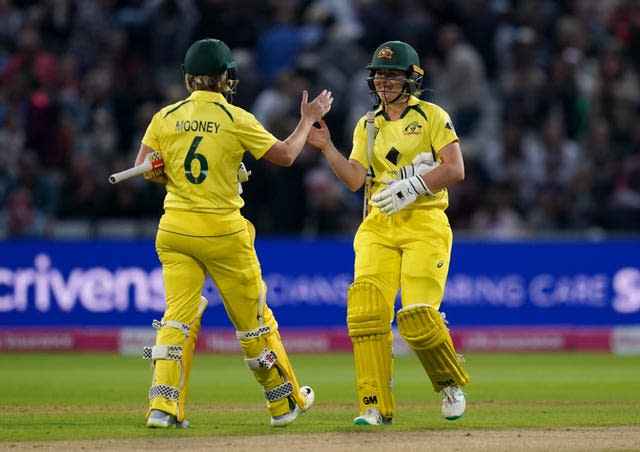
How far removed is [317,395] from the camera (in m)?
9.64

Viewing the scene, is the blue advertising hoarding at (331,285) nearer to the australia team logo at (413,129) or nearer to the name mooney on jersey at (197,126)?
the australia team logo at (413,129)

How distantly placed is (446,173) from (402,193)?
0.91 feet

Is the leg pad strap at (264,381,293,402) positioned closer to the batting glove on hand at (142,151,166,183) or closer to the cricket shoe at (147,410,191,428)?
the cricket shoe at (147,410,191,428)

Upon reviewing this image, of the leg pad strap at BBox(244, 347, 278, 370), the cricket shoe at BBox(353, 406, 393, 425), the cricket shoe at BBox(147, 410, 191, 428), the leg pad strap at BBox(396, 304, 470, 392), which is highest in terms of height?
the leg pad strap at BBox(396, 304, 470, 392)

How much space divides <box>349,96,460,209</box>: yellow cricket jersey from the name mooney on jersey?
920 millimetres

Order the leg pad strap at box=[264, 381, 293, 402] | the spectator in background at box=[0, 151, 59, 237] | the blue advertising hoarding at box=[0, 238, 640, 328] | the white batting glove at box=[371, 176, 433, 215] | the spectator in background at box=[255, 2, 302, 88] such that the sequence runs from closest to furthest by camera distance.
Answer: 1. the white batting glove at box=[371, 176, 433, 215]
2. the leg pad strap at box=[264, 381, 293, 402]
3. the blue advertising hoarding at box=[0, 238, 640, 328]
4. the spectator in background at box=[0, 151, 59, 237]
5. the spectator in background at box=[255, 2, 302, 88]

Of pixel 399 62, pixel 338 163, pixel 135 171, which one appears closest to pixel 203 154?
pixel 135 171

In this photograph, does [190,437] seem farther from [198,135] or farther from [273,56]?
[273,56]

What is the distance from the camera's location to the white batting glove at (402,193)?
7.21 m

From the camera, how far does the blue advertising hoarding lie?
14125mm

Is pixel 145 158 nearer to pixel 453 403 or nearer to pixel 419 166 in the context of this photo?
pixel 419 166

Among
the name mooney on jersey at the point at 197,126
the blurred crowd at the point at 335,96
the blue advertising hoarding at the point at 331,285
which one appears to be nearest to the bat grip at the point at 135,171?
the name mooney on jersey at the point at 197,126

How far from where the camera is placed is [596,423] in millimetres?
7500

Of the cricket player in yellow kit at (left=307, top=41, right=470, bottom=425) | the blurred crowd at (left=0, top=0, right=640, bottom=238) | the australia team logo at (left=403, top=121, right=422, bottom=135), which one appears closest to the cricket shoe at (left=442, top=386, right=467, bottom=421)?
the cricket player in yellow kit at (left=307, top=41, right=470, bottom=425)
